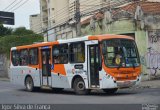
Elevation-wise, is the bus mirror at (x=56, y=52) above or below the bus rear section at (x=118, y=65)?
above

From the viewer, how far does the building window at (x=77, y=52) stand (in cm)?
2088

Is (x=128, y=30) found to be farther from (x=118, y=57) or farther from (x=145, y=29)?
(x=118, y=57)

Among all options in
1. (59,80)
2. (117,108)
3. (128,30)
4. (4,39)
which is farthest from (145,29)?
(4,39)

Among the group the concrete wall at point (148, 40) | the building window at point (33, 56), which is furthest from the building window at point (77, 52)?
the concrete wall at point (148, 40)

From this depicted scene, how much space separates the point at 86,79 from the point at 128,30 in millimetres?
10960

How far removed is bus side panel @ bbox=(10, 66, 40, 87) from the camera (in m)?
24.8

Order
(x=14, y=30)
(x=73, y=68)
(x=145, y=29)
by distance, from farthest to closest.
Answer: (x=14, y=30)
(x=145, y=29)
(x=73, y=68)

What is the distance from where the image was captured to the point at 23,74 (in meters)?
26.4

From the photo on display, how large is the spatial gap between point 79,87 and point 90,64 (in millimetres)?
1538

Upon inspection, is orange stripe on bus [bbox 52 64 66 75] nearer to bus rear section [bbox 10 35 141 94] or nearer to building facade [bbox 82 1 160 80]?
bus rear section [bbox 10 35 141 94]

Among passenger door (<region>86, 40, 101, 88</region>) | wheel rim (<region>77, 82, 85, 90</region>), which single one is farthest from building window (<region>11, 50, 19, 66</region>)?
passenger door (<region>86, 40, 101, 88</region>)

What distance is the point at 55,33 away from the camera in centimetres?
4522

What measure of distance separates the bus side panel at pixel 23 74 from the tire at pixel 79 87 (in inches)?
149

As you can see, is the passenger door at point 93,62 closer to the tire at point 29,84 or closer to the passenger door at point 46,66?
the passenger door at point 46,66
